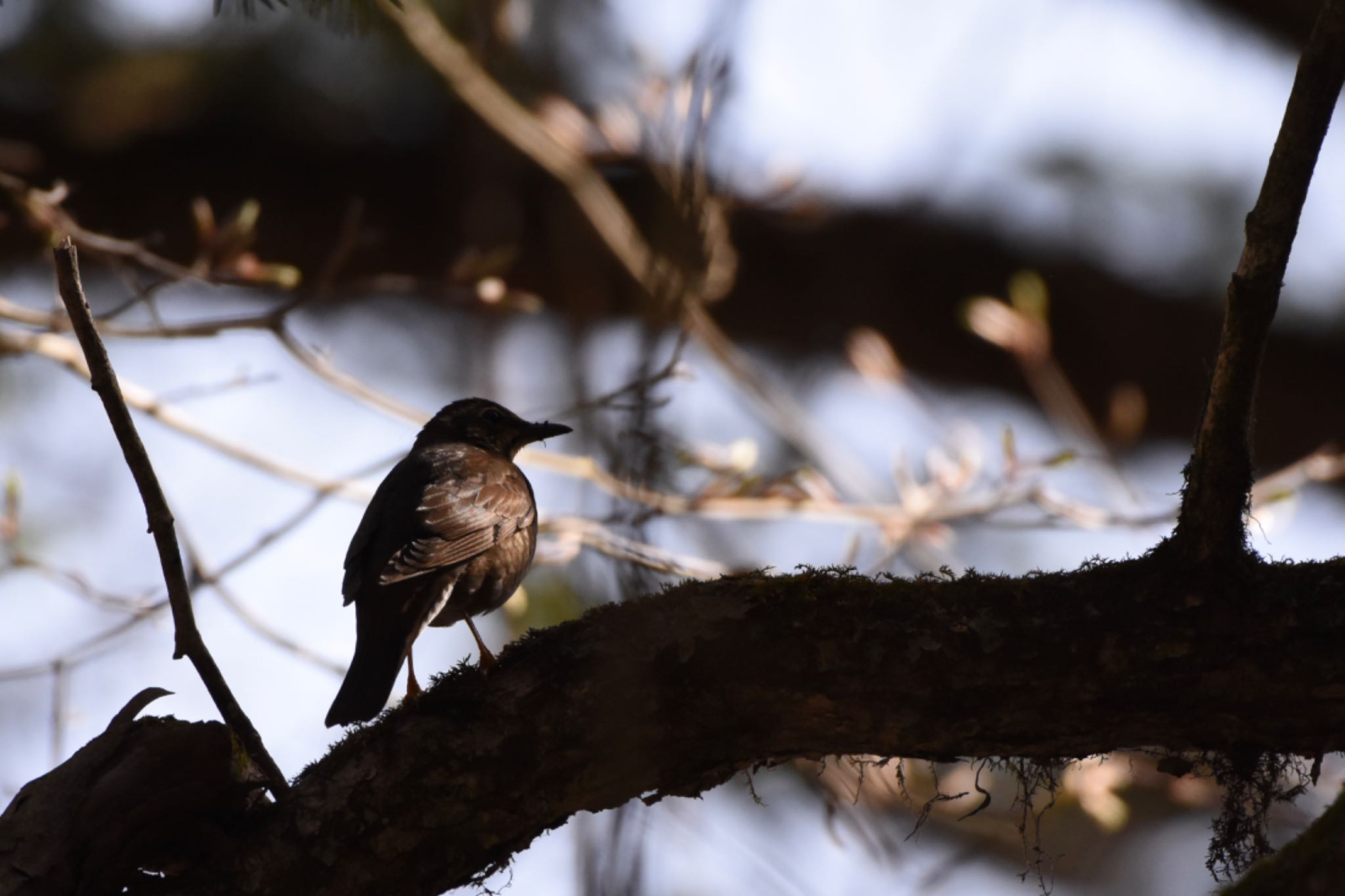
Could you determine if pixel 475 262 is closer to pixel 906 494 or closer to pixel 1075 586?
pixel 906 494

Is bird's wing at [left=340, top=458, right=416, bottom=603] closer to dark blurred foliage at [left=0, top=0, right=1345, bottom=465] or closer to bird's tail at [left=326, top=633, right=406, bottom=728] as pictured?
bird's tail at [left=326, top=633, right=406, bottom=728]

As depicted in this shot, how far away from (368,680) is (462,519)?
3.24 ft

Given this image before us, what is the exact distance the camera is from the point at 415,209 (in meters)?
7.11

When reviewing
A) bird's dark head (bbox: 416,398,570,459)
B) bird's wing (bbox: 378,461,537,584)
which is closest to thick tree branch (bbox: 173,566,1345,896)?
bird's wing (bbox: 378,461,537,584)

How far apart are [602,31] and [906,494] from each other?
3.35m

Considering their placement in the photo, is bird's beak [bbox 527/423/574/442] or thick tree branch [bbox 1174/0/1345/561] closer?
thick tree branch [bbox 1174/0/1345/561]

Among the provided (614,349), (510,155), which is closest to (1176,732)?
(614,349)

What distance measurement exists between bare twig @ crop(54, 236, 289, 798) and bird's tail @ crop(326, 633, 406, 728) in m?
0.35

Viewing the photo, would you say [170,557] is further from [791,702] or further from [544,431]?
[544,431]

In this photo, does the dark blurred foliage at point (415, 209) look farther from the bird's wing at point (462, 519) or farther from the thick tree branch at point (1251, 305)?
the thick tree branch at point (1251, 305)

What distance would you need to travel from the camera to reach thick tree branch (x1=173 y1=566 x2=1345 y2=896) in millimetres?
2832

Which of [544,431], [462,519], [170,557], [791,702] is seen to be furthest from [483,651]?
[544,431]

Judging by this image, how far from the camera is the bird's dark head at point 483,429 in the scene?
6023 millimetres

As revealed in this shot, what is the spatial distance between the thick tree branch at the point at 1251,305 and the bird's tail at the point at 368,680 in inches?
92.2
